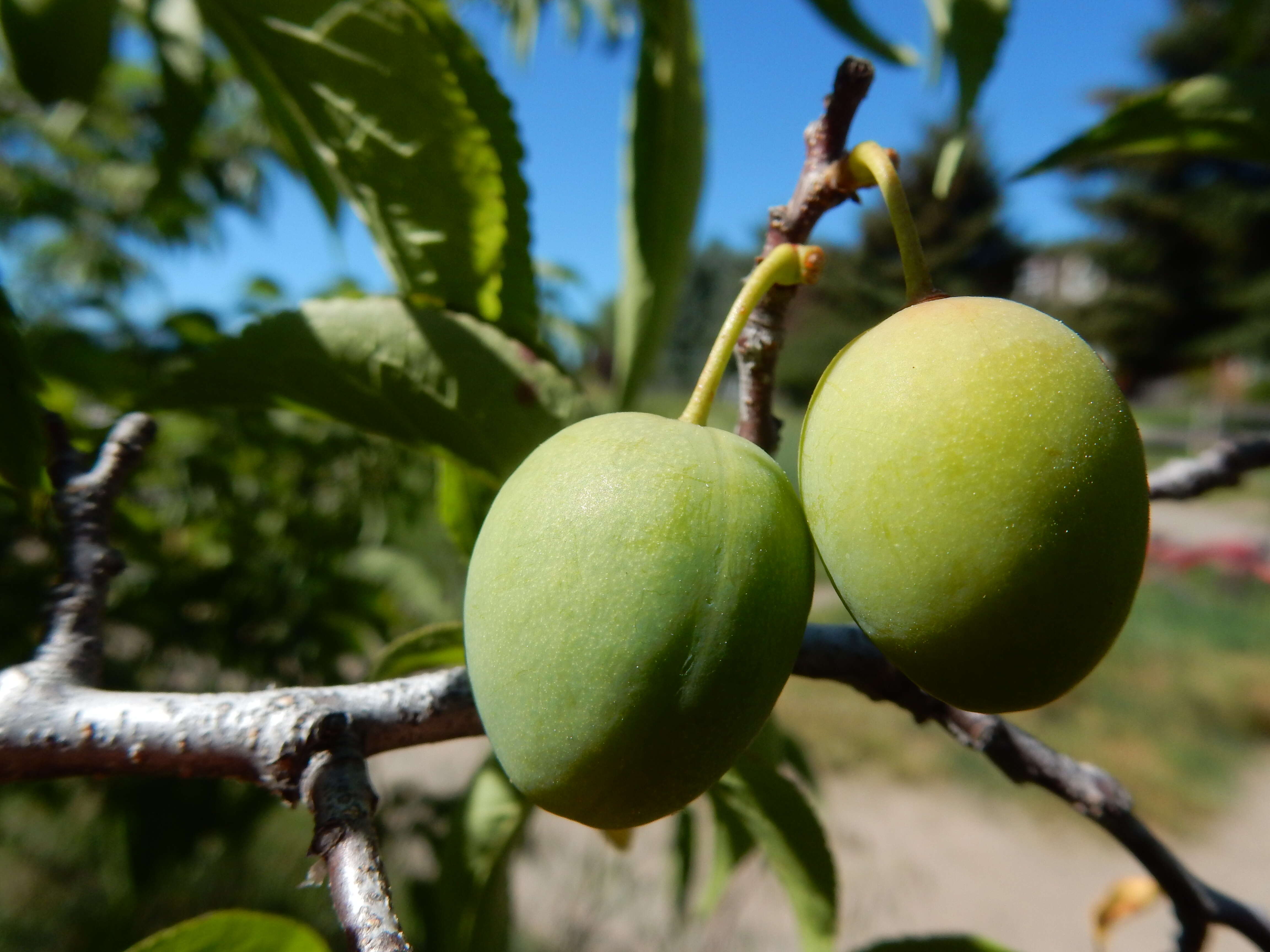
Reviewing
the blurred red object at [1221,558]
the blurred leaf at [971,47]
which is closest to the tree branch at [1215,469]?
the blurred leaf at [971,47]

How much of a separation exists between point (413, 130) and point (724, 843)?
2.61 feet

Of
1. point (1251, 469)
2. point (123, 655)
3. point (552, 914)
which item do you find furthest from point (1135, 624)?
point (123, 655)

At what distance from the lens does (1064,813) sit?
12.9 feet

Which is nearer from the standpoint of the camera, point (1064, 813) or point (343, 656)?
point (343, 656)

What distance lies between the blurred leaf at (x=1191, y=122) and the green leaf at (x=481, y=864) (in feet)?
2.61

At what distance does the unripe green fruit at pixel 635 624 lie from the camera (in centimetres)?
44

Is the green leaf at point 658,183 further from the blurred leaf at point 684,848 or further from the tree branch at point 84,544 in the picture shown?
the blurred leaf at point 684,848

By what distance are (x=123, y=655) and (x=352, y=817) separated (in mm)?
1451

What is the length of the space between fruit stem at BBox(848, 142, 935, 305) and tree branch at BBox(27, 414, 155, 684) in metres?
0.55

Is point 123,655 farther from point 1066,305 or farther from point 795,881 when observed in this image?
point 1066,305

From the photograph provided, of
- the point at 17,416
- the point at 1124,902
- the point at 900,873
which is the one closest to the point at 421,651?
the point at 17,416

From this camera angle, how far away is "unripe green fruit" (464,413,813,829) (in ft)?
1.44

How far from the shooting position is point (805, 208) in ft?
1.86

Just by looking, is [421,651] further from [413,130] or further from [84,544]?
[413,130]
